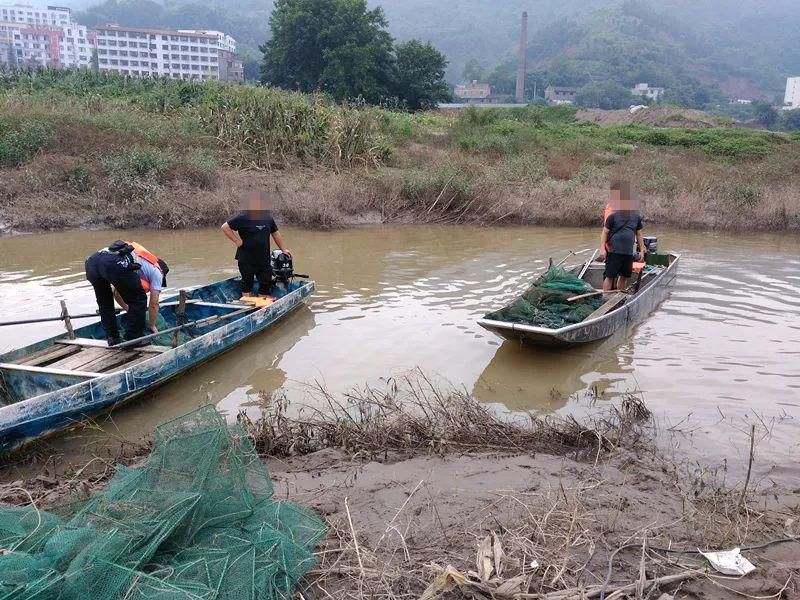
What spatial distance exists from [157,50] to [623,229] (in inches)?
4385

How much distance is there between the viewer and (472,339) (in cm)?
862

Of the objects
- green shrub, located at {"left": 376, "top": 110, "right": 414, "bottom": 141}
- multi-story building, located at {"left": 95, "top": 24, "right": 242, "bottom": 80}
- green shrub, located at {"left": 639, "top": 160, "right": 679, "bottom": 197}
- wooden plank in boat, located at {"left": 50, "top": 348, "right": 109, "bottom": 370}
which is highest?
multi-story building, located at {"left": 95, "top": 24, "right": 242, "bottom": 80}

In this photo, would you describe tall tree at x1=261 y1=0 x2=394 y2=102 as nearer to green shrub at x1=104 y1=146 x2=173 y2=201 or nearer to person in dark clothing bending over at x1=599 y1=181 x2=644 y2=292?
green shrub at x1=104 y1=146 x2=173 y2=201

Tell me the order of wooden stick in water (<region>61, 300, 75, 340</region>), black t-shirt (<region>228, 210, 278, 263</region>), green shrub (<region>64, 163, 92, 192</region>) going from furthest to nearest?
green shrub (<region>64, 163, 92, 192</region>), black t-shirt (<region>228, 210, 278, 263</region>), wooden stick in water (<region>61, 300, 75, 340</region>)

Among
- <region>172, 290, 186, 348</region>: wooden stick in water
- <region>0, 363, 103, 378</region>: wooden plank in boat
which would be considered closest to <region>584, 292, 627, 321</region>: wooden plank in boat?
<region>172, 290, 186, 348</region>: wooden stick in water

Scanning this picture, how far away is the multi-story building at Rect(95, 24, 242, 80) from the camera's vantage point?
102 m

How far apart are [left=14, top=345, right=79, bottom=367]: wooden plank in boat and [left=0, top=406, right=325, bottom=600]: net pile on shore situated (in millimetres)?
3009

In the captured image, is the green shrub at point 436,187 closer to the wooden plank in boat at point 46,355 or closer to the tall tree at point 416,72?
the wooden plank in boat at point 46,355

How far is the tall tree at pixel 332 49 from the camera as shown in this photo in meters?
40.2

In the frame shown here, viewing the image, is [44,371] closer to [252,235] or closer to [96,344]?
[96,344]

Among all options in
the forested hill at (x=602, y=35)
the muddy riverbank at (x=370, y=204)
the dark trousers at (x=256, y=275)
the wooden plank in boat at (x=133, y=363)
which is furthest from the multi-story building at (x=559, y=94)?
the wooden plank in boat at (x=133, y=363)

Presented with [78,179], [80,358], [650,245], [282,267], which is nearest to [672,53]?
[650,245]

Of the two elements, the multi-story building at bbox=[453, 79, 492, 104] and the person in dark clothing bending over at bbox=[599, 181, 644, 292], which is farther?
the multi-story building at bbox=[453, 79, 492, 104]

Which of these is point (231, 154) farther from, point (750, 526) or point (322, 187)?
point (750, 526)
